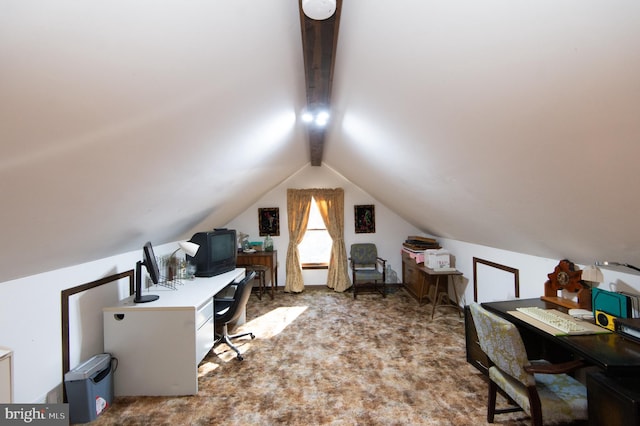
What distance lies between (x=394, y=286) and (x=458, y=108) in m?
4.65

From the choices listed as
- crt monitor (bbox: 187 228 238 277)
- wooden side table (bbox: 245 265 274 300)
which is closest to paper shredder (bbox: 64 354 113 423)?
crt monitor (bbox: 187 228 238 277)

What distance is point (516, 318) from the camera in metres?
2.04

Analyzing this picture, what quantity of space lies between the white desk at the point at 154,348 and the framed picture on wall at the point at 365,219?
378 cm

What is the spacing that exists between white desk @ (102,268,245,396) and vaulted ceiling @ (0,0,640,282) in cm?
66

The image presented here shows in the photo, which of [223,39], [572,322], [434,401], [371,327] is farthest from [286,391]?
[223,39]

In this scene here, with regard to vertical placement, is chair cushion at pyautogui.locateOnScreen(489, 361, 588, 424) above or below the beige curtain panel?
below

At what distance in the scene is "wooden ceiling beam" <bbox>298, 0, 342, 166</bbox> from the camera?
123cm

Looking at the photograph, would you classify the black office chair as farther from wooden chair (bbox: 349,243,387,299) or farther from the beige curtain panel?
wooden chair (bbox: 349,243,387,299)

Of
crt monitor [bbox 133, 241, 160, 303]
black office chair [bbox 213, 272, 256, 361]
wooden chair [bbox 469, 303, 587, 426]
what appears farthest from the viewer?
black office chair [bbox 213, 272, 256, 361]

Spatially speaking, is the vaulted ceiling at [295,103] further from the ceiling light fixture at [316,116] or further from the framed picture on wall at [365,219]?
the framed picture on wall at [365,219]

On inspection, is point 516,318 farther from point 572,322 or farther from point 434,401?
point 434,401

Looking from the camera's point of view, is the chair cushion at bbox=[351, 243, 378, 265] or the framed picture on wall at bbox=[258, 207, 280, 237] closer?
the chair cushion at bbox=[351, 243, 378, 265]

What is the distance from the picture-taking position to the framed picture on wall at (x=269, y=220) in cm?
550

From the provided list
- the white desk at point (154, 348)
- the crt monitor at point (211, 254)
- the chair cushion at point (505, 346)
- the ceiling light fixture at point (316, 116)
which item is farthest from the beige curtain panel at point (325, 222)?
the chair cushion at point (505, 346)
